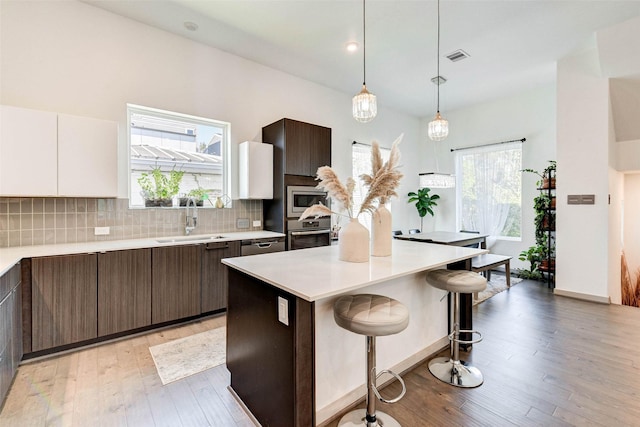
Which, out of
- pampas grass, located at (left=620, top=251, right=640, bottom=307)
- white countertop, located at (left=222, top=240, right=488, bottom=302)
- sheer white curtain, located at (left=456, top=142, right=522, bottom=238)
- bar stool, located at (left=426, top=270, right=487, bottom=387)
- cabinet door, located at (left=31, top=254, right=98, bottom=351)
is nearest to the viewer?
white countertop, located at (left=222, top=240, right=488, bottom=302)

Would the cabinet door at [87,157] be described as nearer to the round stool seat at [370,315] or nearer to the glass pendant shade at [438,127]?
the round stool seat at [370,315]

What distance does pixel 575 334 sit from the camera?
285 centimetres

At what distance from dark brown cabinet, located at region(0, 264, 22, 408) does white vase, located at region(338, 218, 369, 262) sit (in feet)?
7.07

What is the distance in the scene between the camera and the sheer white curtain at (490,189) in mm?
5426

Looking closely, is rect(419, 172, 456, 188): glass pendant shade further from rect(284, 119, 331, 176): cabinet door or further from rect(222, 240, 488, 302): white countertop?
rect(222, 240, 488, 302): white countertop

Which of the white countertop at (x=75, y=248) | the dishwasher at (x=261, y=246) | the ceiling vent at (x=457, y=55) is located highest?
the ceiling vent at (x=457, y=55)

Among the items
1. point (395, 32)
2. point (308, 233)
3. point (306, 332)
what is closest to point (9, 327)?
point (306, 332)

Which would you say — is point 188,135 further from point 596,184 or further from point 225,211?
point 596,184

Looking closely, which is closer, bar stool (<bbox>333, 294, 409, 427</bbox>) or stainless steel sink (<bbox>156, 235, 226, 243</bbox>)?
bar stool (<bbox>333, 294, 409, 427</bbox>)

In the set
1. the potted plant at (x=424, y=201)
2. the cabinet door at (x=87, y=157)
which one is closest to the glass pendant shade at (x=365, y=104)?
the cabinet door at (x=87, y=157)

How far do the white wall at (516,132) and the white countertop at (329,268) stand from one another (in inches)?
151

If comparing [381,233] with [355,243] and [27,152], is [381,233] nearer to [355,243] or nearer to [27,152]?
[355,243]

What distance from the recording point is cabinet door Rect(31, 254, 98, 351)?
90.7 inches

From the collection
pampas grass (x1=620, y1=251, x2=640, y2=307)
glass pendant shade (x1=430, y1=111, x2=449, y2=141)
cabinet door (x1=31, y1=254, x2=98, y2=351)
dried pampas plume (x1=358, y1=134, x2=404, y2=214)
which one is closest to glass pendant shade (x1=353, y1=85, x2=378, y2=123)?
dried pampas plume (x1=358, y1=134, x2=404, y2=214)
